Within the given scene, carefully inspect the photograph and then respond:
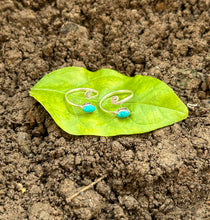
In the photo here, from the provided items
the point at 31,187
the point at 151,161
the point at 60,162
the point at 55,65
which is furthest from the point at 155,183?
the point at 55,65

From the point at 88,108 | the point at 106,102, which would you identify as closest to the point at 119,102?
the point at 106,102

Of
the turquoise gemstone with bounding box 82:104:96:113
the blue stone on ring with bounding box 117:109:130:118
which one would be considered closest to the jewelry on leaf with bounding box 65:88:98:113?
the turquoise gemstone with bounding box 82:104:96:113

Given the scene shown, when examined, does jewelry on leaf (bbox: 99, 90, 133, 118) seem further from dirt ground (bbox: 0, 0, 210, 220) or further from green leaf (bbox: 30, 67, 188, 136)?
dirt ground (bbox: 0, 0, 210, 220)

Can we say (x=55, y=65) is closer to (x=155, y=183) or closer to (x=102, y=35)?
(x=102, y=35)

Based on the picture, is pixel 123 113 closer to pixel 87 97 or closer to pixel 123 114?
pixel 123 114

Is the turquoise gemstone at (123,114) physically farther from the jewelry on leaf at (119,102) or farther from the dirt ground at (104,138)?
the dirt ground at (104,138)

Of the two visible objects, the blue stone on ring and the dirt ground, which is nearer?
the dirt ground
